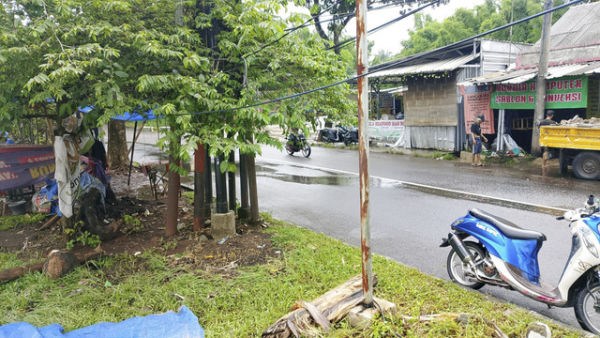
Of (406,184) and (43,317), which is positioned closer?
(43,317)

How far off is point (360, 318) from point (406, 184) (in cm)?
781

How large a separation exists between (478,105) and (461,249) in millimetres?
12562

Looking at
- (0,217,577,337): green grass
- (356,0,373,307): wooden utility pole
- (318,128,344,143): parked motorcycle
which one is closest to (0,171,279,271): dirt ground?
(0,217,577,337): green grass

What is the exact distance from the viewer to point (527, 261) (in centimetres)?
420

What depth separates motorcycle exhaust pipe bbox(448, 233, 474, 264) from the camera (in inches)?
178

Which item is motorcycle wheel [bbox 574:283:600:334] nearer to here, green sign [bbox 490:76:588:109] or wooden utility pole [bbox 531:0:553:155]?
wooden utility pole [bbox 531:0:553:155]

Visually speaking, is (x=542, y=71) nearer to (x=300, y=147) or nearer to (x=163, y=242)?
(x=300, y=147)

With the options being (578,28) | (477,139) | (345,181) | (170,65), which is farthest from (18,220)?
(578,28)

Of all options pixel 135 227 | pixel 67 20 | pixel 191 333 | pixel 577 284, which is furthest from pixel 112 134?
pixel 577 284

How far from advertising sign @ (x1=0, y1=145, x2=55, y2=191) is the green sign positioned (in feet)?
46.1

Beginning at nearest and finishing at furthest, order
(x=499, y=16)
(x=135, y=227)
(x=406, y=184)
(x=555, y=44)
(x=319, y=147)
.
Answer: (x=135, y=227) → (x=406, y=184) → (x=555, y=44) → (x=319, y=147) → (x=499, y=16)

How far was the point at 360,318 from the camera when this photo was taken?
3.68 meters

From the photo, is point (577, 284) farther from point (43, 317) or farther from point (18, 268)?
point (18, 268)

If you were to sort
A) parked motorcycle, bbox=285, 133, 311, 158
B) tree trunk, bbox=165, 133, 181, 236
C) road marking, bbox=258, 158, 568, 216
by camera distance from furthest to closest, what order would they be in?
parked motorcycle, bbox=285, 133, 311, 158 < road marking, bbox=258, 158, 568, 216 < tree trunk, bbox=165, 133, 181, 236
